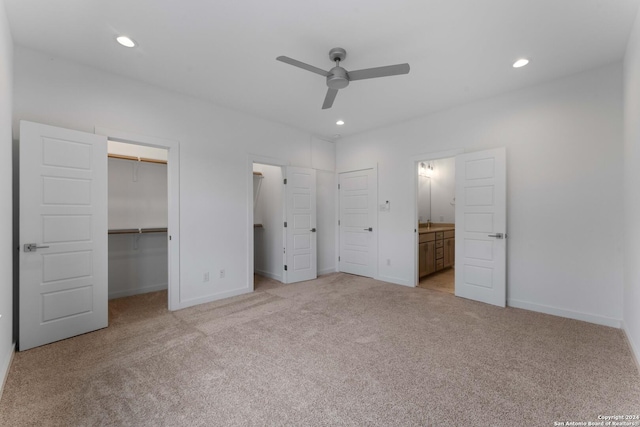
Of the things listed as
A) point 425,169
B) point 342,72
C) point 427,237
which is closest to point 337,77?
point 342,72

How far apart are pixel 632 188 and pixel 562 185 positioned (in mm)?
822

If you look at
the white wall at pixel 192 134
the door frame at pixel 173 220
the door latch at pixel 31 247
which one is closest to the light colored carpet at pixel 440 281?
the white wall at pixel 192 134

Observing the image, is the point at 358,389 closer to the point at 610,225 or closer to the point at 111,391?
the point at 111,391

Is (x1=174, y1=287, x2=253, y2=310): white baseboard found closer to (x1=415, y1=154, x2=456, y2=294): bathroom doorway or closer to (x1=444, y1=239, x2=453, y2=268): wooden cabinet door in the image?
(x1=415, y1=154, x2=456, y2=294): bathroom doorway

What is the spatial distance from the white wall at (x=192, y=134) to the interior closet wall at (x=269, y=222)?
0.60 m

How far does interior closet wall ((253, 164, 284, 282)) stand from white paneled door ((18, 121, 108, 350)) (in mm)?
2567

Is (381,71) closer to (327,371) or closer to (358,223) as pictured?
(327,371)

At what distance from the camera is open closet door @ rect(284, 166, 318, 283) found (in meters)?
4.88

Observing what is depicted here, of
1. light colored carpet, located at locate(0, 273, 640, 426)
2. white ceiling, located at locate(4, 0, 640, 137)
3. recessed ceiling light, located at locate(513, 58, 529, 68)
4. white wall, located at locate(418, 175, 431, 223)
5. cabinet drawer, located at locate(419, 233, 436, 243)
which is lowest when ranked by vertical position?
light colored carpet, located at locate(0, 273, 640, 426)

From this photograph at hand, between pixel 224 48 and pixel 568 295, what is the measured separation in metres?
4.53

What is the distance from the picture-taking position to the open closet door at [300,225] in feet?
16.0

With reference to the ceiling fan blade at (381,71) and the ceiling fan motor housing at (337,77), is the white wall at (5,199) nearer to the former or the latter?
the ceiling fan motor housing at (337,77)

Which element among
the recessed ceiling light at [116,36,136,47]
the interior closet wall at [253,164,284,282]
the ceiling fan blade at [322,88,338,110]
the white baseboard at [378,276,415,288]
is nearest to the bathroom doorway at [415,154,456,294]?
the white baseboard at [378,276,415,288]

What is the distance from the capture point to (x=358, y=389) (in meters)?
1.94
